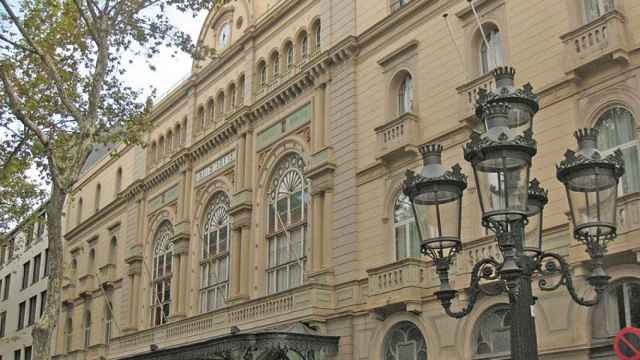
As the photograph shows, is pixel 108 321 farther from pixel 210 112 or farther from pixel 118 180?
pixel 210 112

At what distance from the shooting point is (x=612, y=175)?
8898mm

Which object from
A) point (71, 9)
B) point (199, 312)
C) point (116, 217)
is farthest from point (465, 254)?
point (116, 217)

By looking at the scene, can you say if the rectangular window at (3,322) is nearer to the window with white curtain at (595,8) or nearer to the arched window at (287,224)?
the arched window at (287,224)

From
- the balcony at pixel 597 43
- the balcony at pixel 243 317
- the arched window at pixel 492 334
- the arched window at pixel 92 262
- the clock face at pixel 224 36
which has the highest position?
the clock face at pixel 224 36

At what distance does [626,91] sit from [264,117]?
47.7 feet

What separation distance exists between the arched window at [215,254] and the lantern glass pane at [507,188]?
69.7ft

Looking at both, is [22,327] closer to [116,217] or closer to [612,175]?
[116,217]

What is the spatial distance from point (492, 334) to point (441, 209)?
9.67 m

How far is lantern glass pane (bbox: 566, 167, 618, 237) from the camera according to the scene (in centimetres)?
888

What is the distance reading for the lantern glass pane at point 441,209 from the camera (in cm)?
916

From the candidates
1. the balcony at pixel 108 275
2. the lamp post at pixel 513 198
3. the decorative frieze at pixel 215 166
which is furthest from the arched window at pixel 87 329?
the lamp post at pixel 513 198

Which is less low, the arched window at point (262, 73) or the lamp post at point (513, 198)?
the arched window at point (262, 73)

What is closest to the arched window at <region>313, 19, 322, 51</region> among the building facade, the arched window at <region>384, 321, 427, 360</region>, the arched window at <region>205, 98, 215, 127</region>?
the arched window at <region>205, 98, 215, 127</region>

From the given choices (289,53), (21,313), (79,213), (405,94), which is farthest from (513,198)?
(21,313)
